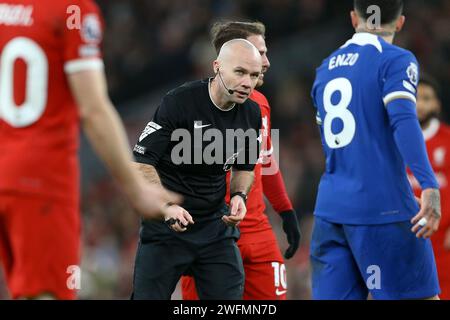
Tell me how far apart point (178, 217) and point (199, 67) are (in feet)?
29.7

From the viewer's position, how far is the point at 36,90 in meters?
4.17

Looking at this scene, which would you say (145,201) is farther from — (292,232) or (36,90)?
(292,232)

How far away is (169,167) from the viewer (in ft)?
18.2

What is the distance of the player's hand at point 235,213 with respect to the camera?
5.35 m

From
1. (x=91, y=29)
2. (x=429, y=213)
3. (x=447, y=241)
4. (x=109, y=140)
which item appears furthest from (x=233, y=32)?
(x=447, y=241)

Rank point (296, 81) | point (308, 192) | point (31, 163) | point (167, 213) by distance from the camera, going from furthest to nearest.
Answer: point (296, 81)
point (308, 192)
point (167, 213)
point (31, 163)

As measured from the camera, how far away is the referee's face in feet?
17.9

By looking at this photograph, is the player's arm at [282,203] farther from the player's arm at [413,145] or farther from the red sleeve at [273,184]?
the player's arm at [413,145]

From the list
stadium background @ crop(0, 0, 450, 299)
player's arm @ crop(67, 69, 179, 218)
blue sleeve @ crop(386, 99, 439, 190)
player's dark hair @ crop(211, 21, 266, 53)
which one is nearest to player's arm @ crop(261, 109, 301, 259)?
player's dark hair @ crop(211, 21, 266, 53)

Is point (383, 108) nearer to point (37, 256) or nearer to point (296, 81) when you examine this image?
point (37, 256)

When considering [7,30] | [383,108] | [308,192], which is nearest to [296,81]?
[308,192]

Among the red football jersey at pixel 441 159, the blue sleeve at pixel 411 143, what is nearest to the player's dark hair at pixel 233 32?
the blue sleeve at pixel 411 143
